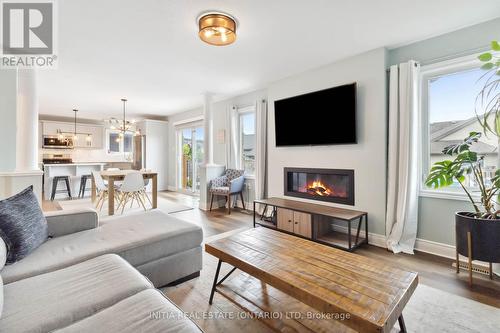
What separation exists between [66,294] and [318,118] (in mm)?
3412

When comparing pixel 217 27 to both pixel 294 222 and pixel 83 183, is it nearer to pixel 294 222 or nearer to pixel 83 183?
pixel 294 222

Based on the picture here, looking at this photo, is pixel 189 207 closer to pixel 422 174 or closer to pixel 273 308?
pixel 273 308

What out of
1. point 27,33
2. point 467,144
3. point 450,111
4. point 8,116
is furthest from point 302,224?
point 8,116

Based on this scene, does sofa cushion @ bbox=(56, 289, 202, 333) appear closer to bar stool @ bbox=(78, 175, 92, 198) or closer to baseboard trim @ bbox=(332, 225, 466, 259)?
baseboard trim @ bbox=(332, 225, 466, 259)

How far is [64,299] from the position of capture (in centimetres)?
114

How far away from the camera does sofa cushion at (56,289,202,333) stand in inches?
37.2

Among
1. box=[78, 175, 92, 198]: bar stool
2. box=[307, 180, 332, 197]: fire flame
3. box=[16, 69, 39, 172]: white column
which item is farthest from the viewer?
box=[78, 175, 92, 198]: bar stool

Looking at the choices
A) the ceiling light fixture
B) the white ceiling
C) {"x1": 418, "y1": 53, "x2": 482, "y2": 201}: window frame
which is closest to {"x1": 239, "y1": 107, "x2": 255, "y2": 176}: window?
the white ceiling

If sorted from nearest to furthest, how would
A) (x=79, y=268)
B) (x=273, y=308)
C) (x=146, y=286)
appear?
(x=146, y=286), (x=79, y=268), (x=273, y=308)

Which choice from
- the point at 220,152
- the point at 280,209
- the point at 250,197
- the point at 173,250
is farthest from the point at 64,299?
the point at 220,152

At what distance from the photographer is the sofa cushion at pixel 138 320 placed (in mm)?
946

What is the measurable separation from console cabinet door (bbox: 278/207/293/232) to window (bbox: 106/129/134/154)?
6975 millimetres

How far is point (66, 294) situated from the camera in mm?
1185

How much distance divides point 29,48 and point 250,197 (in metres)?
4.09
